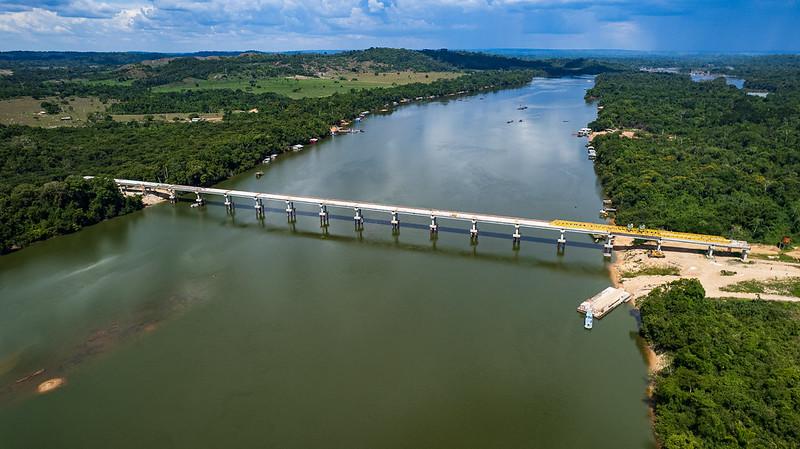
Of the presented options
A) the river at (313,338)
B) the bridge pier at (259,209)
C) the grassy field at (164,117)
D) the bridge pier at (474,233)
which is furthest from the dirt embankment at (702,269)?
the grassy field at (164,117)

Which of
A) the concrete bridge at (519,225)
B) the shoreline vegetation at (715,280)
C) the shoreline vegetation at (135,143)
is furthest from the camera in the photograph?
the shoreline vegetation at (135,143)

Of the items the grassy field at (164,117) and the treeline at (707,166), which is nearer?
the treeline at (707,166)

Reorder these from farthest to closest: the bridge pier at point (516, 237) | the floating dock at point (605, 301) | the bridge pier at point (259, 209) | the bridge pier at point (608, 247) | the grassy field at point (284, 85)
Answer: the grassy field at point (284, 85), the bridge pier at point (259, 209), the bridge pier at point (516, 237), the bridge pier at point (608, 247), the floating dock at point (605, 301)

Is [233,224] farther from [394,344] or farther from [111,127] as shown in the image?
[111,127]

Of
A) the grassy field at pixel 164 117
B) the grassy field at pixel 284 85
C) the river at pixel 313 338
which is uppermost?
the grassy field at pixel 284 85

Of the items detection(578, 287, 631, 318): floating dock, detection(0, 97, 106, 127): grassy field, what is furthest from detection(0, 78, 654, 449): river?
detection(0, 97, 106, 127): grassy field

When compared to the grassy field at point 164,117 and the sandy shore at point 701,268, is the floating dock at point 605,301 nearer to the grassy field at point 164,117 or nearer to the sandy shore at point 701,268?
the sandy shore at point 701,268
